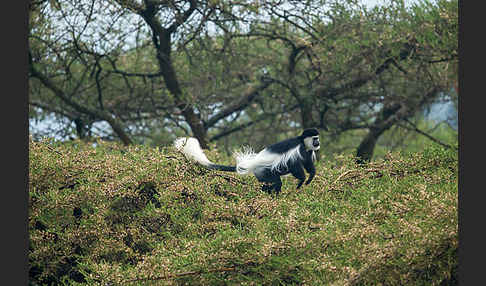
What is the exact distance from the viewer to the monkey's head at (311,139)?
309 centimetres

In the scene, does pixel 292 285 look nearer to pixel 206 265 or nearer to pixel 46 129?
pixel 206 265

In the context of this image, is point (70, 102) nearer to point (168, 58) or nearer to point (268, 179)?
point (168, 58)

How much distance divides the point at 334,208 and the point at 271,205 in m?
0.35

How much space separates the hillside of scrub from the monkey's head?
0.75 ft

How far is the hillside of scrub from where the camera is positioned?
226cm

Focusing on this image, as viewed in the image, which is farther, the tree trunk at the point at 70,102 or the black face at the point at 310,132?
the tree trunk at the point at 70,102

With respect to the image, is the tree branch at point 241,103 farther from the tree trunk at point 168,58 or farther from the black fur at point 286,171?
the black fur at point 286,171

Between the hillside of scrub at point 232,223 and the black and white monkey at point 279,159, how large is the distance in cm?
8

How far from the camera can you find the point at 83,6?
15.9ft

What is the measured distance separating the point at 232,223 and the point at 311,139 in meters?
0.74


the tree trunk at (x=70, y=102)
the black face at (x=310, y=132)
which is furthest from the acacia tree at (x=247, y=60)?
the black face at (x=310, y=132)

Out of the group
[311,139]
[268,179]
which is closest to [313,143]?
[311,139]

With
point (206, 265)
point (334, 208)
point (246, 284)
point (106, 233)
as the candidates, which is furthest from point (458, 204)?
point (106, 233)

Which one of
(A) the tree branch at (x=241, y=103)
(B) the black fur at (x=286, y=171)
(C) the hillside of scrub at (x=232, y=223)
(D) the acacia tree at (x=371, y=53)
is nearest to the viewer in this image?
(C) the hillside of scrub at (x=232, y=223)
